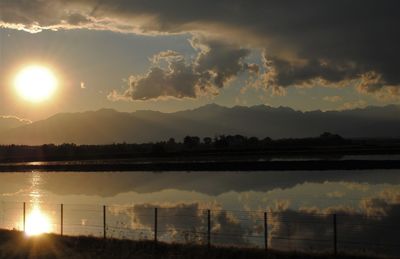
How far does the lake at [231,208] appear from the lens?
1967 centimetres

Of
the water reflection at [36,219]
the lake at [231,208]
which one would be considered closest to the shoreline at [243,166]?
the lake at [231,208]

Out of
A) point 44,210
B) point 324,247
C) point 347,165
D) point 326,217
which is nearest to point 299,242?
point 324,247

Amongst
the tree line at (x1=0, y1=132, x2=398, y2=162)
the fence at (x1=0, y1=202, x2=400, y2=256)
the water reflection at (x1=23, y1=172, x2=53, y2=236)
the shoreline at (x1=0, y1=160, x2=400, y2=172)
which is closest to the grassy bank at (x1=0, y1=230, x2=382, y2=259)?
the fence at (x1=0, y1=202, x2=400, y2=256)

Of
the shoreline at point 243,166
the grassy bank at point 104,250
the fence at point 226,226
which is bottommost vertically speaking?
the grassy bank at point 104,250

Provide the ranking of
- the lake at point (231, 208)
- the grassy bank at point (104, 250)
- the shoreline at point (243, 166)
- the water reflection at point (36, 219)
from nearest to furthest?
the grassy bank at point (104, 250) → the lake at point (231, 208) → the water reflection at point (36, 219) → the shoreline at point (243, 166)

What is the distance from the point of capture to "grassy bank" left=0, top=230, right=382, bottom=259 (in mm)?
16906

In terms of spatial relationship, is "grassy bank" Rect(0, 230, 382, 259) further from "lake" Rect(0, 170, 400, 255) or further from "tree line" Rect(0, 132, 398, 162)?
"tree line" Rect(0, 132, 398, 162)

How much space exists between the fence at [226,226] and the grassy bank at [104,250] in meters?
0.56

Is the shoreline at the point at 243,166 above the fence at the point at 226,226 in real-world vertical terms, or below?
above

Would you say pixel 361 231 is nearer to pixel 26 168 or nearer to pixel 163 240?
pixel 163 240

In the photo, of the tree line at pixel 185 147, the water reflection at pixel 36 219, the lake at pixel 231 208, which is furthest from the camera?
the tree line at pixel 185 147

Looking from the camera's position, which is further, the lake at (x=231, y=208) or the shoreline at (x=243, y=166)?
the shoreline at (x=243, y=166)

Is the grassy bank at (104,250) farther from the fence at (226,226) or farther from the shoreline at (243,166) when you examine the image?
the shoreline at (243,166)

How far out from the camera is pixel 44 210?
27875 millimetres
